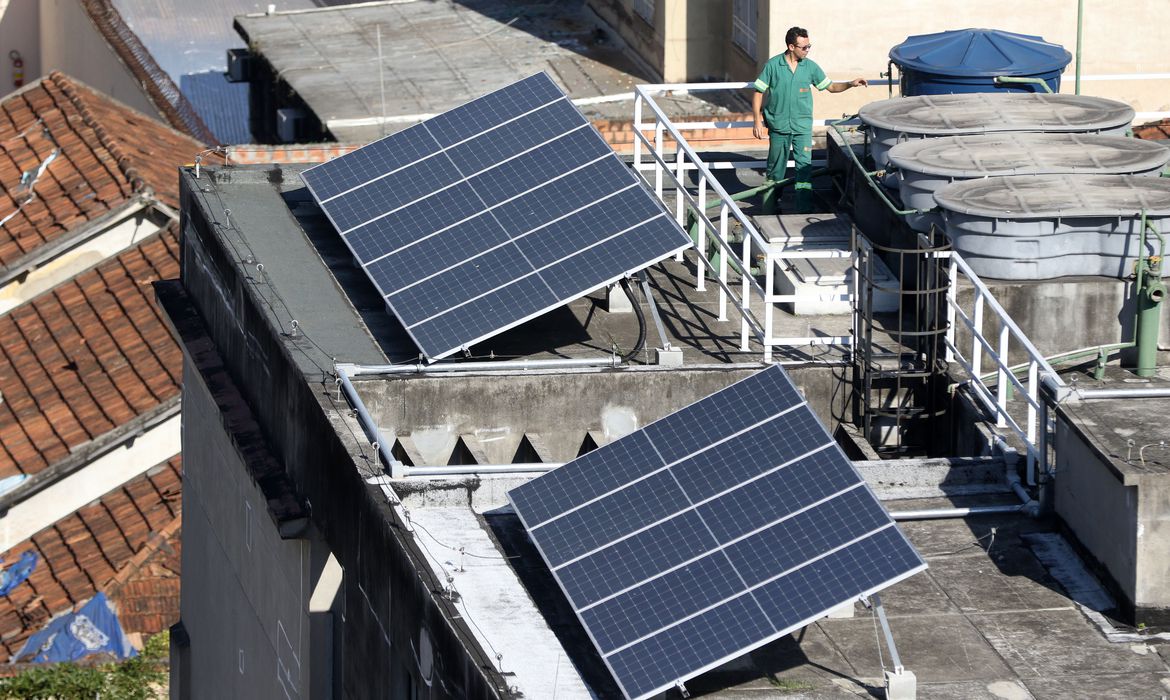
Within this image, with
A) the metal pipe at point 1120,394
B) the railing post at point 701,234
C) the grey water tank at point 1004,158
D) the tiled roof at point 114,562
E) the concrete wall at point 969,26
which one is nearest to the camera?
the metal pipe at point 1120,394

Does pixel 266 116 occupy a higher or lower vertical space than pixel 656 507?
lower

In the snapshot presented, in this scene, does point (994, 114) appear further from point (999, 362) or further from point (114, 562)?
point (114, 562)

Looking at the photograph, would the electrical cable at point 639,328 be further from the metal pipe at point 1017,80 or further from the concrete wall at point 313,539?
the metal pipe at point 1017,80

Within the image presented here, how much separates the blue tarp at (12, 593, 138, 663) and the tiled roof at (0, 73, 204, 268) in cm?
A: 806

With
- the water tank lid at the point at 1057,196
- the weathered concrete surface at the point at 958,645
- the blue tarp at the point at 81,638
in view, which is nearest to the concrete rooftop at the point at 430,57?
the blue tarp at the point at 81,638

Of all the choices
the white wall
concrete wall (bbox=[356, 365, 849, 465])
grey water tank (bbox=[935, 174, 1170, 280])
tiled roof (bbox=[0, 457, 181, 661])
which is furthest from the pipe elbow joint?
the white wall

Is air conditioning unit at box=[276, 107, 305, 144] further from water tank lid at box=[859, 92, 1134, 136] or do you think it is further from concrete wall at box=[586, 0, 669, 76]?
water tank lid at box=[859, 92, 1134, 136]

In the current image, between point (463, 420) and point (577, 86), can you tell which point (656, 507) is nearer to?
point (463, 420)

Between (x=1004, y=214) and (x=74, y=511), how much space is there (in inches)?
692

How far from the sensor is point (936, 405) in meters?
18.0

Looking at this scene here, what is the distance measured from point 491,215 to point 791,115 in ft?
13.5

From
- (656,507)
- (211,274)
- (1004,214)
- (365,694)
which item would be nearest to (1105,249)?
(1004,214)

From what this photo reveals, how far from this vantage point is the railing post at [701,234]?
20.1 m

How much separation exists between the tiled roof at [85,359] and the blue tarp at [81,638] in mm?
2712
